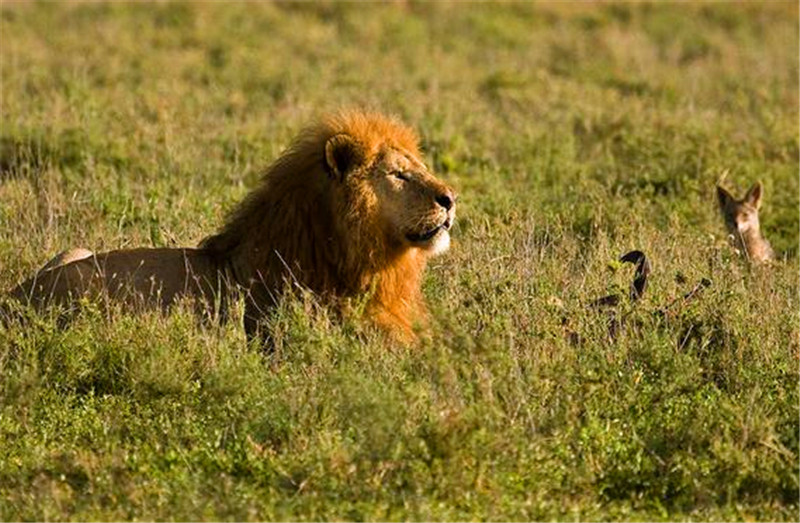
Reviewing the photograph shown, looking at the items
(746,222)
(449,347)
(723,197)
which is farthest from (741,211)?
(449,347)

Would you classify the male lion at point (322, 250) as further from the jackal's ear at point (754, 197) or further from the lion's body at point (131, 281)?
the jackal's ear at point (754, 197)

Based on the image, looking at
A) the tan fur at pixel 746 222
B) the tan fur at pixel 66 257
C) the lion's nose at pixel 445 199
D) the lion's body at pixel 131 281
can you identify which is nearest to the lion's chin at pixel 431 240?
the lion's nose at pixel 445 199

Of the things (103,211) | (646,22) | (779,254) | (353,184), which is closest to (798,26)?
(646,22)

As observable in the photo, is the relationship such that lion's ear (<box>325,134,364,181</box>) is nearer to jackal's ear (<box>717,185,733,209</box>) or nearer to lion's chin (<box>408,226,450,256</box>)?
lion's chin (<box>408,226,450,256</box>)

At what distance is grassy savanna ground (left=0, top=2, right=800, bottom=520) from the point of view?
6926 mm

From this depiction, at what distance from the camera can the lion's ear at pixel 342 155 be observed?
8969 mm

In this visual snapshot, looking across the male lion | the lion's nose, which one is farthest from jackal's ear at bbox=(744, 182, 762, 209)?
the lion's nose

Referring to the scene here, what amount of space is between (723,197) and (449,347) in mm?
5531

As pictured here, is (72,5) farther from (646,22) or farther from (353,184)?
(353,184)

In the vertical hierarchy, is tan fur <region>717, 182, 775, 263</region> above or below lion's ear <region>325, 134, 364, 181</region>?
below

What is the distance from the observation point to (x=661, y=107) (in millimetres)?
16984

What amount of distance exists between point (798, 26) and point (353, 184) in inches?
645

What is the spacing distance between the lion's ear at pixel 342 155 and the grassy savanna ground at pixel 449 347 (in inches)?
31.6

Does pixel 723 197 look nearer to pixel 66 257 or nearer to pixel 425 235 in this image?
pixel 425 235
